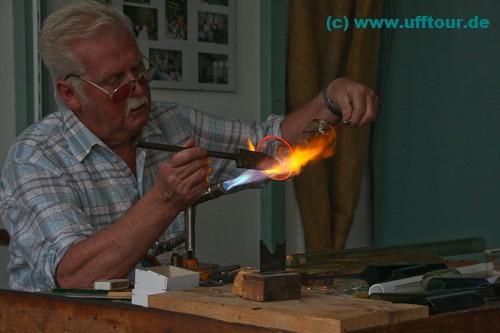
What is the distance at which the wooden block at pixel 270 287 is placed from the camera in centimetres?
135

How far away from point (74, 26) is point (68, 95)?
22 cm

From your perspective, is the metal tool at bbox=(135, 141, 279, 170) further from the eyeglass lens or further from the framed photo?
the framed photo

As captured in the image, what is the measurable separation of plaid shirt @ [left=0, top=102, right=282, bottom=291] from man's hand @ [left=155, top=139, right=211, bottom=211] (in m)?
0.28

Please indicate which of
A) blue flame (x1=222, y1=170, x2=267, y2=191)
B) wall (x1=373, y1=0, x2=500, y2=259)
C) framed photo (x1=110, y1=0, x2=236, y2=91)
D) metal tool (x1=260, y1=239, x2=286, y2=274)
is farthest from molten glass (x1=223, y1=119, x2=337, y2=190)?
wall (x1=373, y1=0, x2=500, y2=259)

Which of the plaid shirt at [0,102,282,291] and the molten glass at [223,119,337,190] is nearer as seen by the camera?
the molten glass at [223,119,337,190]

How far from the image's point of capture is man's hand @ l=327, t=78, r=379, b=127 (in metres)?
2.49

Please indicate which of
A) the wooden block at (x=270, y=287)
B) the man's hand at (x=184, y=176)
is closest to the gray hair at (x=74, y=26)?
the man's hand at (x=184, y=176)

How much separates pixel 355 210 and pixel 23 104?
1.80 meters

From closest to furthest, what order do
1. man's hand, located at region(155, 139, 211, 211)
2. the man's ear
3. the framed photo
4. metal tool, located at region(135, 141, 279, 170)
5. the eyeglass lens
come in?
metal tool, located at region(135, 141, 279, 170) < man's hand, located at region(155, 139, 211, 211) < the eyeglass lens < the man's ear < the framed photo

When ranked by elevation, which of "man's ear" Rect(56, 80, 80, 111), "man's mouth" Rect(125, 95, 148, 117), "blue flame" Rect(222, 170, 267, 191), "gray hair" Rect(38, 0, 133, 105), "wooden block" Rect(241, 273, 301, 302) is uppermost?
"gray hair" Rect(38, 0, 133, 105)

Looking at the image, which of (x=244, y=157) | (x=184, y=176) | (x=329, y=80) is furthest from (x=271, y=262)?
(x=329, y=80)

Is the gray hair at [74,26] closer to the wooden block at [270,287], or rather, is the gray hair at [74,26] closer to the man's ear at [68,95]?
the man's ear at [68,95]

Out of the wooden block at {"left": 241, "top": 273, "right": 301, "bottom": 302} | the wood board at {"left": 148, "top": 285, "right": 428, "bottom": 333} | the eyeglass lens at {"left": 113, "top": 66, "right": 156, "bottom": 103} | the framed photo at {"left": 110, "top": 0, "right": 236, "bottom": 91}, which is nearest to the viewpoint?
the wood board at {"left": 148, "top": 285, "right": 428, "bottom": 333}

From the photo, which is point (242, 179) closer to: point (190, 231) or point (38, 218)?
point (190, 231)
